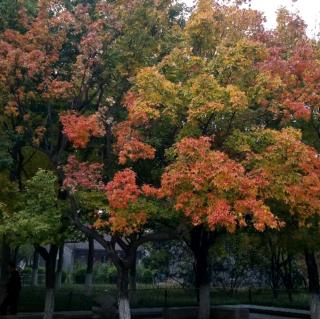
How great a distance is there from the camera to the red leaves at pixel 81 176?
40.0ft

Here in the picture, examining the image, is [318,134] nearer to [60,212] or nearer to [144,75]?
[144,75]

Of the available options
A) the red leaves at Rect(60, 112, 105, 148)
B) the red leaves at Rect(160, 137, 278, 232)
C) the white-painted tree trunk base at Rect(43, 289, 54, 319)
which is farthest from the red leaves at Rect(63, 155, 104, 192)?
the white-painted tree trunk base at Rect(43, 289, 54, 319)

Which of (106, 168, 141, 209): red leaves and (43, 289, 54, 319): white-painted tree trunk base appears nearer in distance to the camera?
(106, 168, 141, 209): red leaves

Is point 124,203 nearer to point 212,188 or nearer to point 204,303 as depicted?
point 212,188

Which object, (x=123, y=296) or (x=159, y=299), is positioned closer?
(x=123, y=296)

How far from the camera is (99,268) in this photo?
143 feet

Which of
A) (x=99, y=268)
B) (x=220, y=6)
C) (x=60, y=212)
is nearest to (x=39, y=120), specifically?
(x=60, y=212)

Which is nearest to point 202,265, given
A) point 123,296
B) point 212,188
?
point 123,296

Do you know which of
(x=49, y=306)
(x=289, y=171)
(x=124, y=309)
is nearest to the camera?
(x=289, y=171)

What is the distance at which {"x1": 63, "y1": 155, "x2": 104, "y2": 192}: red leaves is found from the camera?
1219 centimetres

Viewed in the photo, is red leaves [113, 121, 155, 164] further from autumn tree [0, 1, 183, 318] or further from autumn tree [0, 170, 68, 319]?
autumn tree [0, 170, 68, 319]

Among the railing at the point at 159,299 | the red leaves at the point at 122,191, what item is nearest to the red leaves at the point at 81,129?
the red leaves at the point at 122,191

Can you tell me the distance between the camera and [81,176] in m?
12.3

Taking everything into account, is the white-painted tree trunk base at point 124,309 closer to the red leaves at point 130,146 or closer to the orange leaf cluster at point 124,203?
the orange leaf cluster at point 124,203
